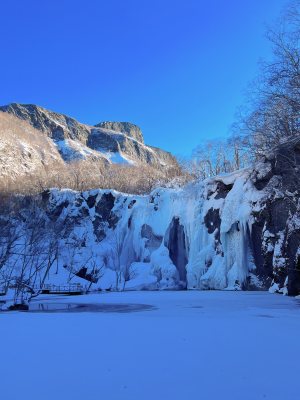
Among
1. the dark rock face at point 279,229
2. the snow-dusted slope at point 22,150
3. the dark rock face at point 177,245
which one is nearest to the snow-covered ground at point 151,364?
the dark rock face at point 279,229

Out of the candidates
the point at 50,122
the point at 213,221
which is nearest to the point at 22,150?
the point at 50,122

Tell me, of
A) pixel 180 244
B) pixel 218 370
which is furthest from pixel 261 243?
pixel 218 370

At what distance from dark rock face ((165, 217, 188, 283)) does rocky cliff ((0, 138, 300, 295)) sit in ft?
0.25

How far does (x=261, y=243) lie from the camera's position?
21031mm

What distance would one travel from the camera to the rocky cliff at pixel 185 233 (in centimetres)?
1731

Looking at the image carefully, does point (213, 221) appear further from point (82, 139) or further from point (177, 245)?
point (82, 139)

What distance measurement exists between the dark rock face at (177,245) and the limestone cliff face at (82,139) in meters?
75.2

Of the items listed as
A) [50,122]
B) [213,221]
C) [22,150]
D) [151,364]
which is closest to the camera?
[151,364]

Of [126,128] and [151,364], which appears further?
[126,128]

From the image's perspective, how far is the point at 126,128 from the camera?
148375 millimetres

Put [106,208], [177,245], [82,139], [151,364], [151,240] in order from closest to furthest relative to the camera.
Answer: [151,364], [177,245], [151,240], [106,208], [82,139]

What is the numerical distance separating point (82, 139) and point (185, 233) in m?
95.4

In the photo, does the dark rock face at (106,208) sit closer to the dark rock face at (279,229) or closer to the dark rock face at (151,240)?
the dark rock face at (151,240)

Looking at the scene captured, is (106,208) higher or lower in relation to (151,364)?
higher
